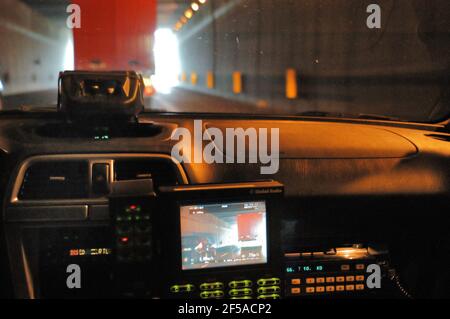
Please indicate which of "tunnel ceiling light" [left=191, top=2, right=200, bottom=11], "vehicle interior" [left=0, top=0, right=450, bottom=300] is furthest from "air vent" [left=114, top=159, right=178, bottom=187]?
"tunnel ceiling light" [left=191, top=2, right=200, bottom=11]

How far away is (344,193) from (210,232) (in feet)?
3.47

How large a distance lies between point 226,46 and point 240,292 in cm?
254

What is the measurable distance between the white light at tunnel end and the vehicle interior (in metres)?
0.01

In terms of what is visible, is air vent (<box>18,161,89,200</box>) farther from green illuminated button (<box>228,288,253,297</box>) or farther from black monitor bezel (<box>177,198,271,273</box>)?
green illuminated button (<box>228,288,253,297</box>)

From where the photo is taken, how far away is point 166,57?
3799 mm

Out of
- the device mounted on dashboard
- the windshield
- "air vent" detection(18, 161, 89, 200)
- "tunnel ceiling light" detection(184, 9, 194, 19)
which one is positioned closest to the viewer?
"air vent" detection(18, 161, 89, 200)

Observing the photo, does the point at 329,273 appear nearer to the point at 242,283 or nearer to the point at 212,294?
the point at 242,283

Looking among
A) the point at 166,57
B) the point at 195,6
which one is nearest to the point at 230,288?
the point at 166,57

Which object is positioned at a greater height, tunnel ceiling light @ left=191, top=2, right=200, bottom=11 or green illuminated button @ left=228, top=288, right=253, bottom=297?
tunnel ceiling light @ left=191, top=2, right=200, bottom=11

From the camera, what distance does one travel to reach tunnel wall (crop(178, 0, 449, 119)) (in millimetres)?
4988

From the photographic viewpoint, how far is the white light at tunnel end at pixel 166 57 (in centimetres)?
379

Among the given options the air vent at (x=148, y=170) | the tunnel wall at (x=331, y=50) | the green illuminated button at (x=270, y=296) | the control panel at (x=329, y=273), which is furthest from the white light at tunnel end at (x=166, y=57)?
the green illuminated button at (x=270, y=296)

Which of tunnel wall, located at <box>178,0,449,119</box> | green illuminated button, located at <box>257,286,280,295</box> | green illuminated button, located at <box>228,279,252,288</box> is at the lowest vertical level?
green illuminated button, located at <box>257,286,280,295</box>

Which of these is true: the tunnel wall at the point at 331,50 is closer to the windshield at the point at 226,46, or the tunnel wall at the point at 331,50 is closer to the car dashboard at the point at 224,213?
the windshield at the point at 226,46
